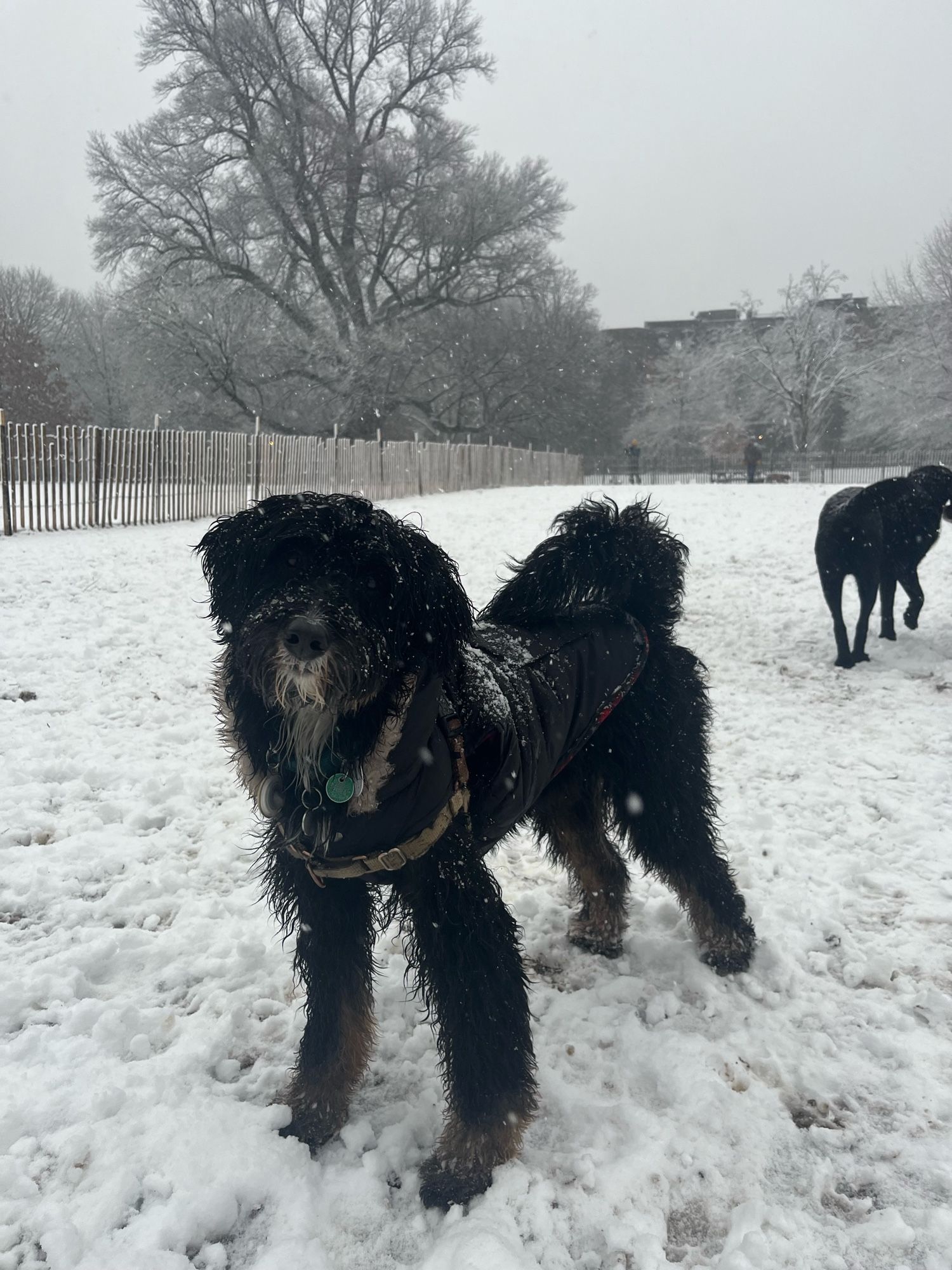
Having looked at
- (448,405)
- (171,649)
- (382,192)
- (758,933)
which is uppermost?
(382,192)

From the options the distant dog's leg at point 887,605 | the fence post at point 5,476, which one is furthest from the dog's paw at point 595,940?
the fence post at point 5,476

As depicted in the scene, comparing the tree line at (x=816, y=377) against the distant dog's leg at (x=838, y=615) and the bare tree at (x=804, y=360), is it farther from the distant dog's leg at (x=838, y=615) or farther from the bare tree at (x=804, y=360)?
the distant dog's leg at (x=838, y=615)

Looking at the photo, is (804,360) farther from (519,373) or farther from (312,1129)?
(312,1129)

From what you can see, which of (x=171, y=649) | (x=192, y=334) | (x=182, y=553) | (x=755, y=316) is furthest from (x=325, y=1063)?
(x=755, y=316)

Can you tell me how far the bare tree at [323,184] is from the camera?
2780cm

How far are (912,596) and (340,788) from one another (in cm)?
734

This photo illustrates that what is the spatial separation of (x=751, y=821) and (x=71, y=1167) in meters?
3.36

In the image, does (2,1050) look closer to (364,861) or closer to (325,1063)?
(325,1063)

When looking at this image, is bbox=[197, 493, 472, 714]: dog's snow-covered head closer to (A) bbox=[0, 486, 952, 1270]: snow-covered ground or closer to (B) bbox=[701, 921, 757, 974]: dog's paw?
(A) bbox=[0, 486, 952, 1270]: snow-covered ground

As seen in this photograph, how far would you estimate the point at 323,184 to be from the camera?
29.2m

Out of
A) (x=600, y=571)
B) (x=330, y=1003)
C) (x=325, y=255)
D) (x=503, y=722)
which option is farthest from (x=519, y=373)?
(x=330, y=1003)

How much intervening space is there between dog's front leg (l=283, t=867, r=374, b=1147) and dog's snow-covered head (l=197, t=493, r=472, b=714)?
72cm

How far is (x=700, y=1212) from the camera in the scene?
2061mm

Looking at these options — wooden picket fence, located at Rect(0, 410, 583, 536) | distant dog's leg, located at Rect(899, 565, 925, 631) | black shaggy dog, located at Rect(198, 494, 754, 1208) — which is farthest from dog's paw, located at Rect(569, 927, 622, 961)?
wooden picket fence, located at Rect(0, 410, 583, 536)
